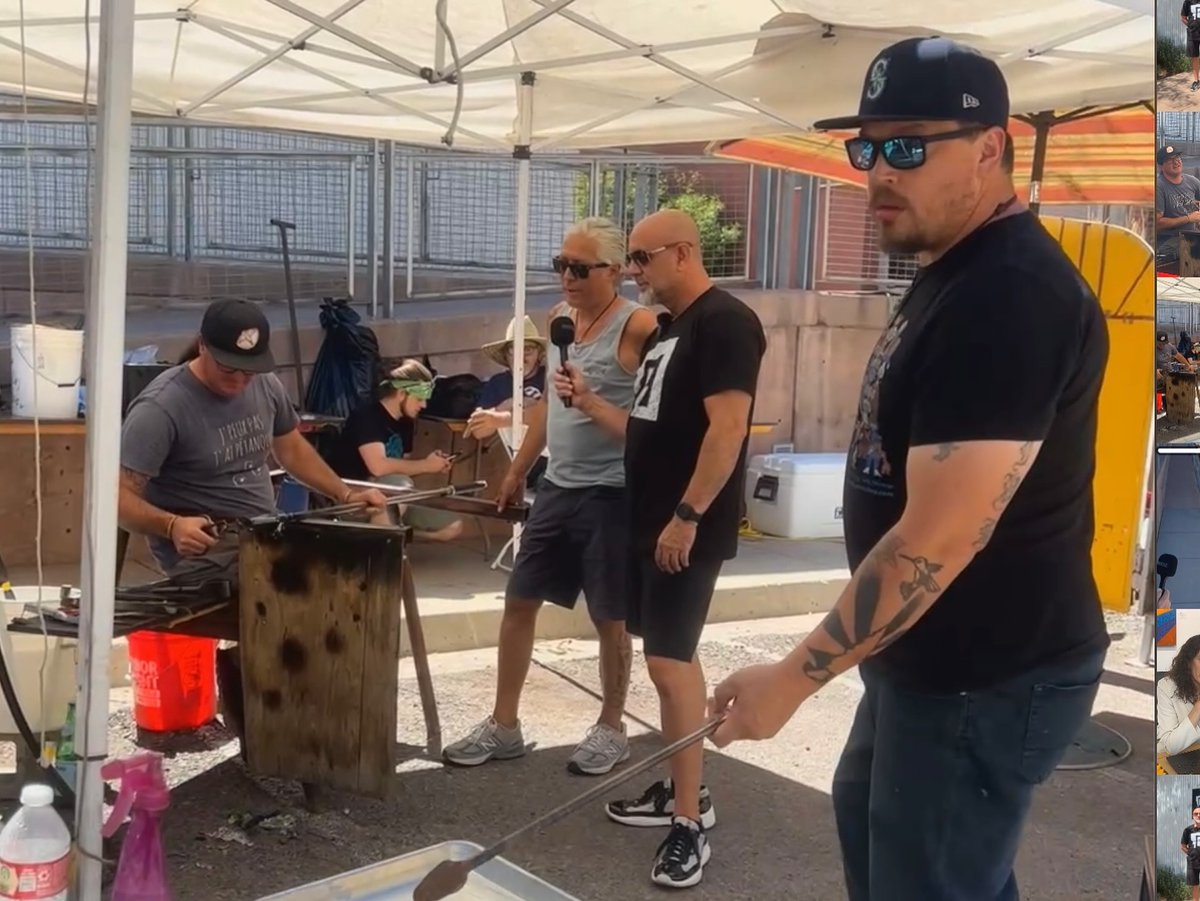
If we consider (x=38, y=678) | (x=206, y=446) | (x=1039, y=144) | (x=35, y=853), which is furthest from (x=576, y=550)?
(x=1039, y=144)

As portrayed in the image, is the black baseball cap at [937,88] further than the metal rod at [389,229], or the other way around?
the metal rod at [389,229]

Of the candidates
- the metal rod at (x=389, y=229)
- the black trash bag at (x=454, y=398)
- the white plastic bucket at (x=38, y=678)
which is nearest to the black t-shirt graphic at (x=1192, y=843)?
the white plastic bucket at (x=38, y=678)

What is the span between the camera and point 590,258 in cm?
438

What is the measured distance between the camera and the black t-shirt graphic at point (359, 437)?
6367mm

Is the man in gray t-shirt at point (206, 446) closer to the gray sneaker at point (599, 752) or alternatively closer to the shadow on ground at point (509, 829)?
the shadow on ground at point (509, 829)

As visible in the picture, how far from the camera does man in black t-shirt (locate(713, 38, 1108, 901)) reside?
6.69 feet

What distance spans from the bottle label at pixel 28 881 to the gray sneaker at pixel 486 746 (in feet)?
6.04

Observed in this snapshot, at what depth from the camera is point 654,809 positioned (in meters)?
4.28

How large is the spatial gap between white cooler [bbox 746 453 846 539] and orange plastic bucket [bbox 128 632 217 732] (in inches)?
176

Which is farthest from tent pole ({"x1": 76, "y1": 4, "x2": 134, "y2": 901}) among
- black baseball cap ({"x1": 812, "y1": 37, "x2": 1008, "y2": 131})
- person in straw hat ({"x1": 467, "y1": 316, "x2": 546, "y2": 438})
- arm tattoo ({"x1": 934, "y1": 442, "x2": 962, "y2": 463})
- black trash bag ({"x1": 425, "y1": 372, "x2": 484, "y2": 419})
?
black trash bag ({"x1": 425, "y1": 372, "x2": 484, "y2": 419})

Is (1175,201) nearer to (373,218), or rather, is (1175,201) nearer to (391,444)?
(391,444)

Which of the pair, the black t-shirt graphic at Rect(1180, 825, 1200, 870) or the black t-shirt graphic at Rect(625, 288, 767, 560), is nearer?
the black t-shirt graphic at Rect(1180, 825, 1200, 870)

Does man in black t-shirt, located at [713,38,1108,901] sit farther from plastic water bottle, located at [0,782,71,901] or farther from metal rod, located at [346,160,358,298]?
metal rod, located at [346,160,358,298]

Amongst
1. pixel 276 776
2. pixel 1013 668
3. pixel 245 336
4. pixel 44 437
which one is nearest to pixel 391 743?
pixel 276 776
